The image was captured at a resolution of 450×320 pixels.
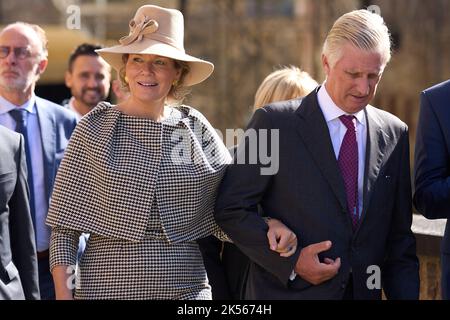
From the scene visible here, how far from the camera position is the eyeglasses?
580 cm

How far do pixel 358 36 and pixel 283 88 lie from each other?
3.67 feet

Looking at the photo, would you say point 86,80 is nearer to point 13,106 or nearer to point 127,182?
point 13,106

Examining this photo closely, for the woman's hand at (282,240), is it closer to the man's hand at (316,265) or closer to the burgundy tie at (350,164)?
the man's hand at (316,265)

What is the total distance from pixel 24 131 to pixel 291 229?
1.92 m

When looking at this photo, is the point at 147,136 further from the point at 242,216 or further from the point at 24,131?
the point at 24,131

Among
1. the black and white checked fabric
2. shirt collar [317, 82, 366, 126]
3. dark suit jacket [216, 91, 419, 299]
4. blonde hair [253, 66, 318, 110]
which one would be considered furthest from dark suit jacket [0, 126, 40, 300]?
blonde hair [253, 66, 318, 110]

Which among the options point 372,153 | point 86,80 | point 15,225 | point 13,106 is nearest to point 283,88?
point 372,153

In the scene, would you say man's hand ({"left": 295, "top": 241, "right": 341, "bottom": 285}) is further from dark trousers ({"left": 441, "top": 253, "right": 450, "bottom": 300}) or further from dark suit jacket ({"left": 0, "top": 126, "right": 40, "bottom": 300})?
dark suit jacket ({"left": 0, "top": 126, "right": 40, "bottom": 300})

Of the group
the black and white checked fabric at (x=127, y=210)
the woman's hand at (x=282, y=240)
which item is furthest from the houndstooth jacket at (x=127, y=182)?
the woman's hand at (x=282, y=240)

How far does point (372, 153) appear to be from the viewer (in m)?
4.28

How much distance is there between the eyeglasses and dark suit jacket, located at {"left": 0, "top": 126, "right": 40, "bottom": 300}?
1.56 metres

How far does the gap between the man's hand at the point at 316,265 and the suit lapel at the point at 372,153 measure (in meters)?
0.20

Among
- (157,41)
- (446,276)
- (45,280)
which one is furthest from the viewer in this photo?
(45,280)
